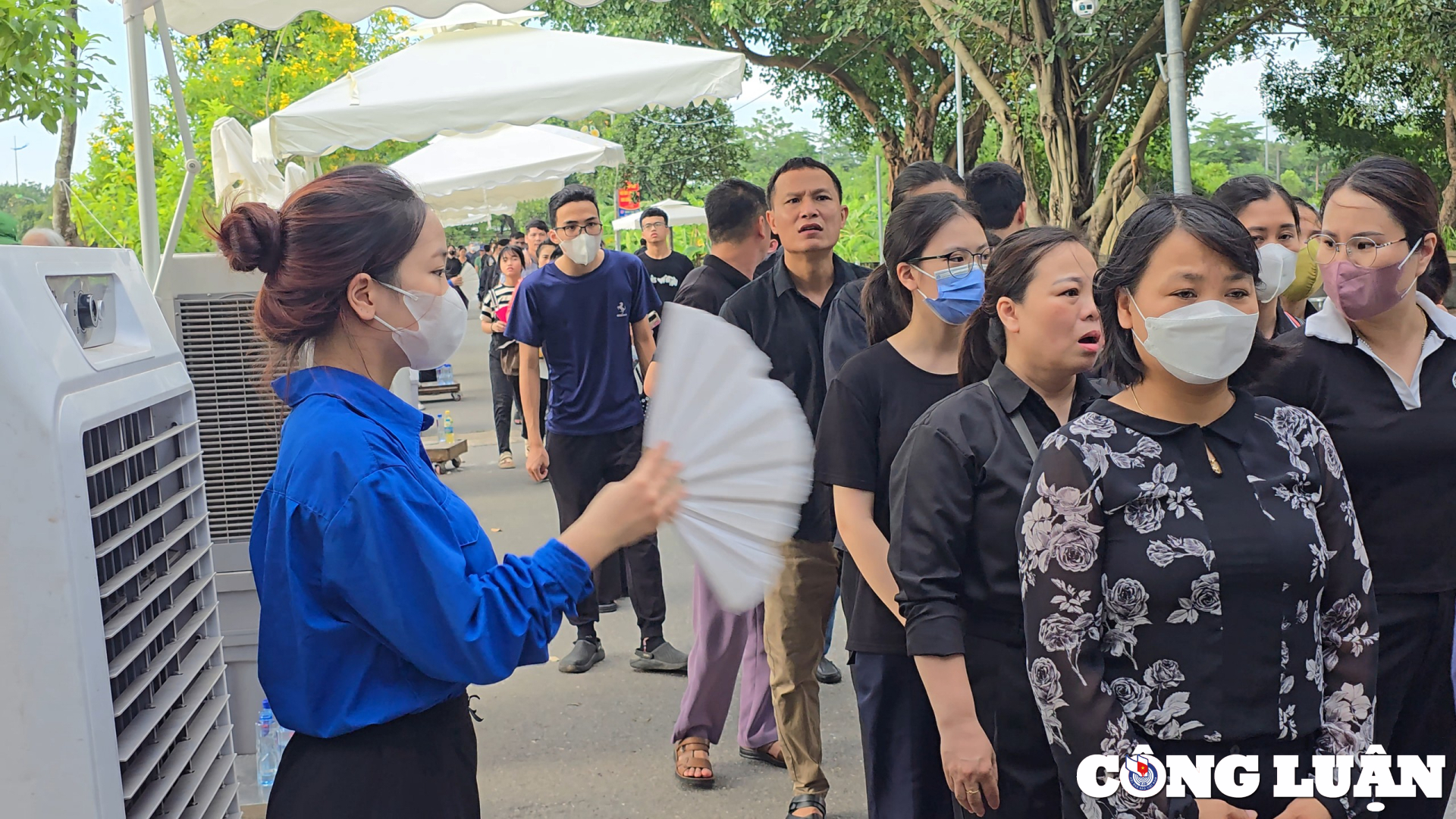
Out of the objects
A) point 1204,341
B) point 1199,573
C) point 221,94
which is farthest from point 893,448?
point 221,94

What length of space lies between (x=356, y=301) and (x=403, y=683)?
604 millimetres

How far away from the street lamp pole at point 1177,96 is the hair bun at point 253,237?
12.3 meters

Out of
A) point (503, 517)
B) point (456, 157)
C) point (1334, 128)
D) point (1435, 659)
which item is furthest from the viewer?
point (1334, 128)

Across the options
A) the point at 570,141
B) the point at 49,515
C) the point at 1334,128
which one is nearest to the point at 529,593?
the point at 49,515

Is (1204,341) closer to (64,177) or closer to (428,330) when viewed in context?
(428,330)

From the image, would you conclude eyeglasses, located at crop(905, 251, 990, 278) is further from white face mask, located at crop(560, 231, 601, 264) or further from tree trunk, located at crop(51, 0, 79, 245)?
tree trunk, located at crop(51, 0, 79, 245)

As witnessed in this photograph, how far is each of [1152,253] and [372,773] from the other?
1631mm

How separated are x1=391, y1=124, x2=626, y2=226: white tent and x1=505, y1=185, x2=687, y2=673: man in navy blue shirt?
4.99 m

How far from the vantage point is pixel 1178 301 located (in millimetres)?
2285

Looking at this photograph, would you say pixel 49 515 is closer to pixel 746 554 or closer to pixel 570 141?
pixel 746 554

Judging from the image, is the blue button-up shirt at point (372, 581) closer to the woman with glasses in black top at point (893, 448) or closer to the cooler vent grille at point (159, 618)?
the cooler vent grille at point (159, 618)

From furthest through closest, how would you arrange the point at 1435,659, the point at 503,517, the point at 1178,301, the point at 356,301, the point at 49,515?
1. the point at 503,517
2. the point at 1435,659
3. the point at 1178,301
4. the point at 356,301
5. the point at 49,515

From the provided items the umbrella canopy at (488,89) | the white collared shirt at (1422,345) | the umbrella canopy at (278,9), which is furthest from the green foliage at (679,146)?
the white collared shirt at (1422,345)

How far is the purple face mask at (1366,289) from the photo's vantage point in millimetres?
3004
